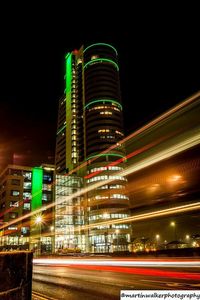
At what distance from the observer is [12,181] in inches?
4151

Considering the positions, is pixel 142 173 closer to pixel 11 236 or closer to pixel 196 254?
pixel 196 254

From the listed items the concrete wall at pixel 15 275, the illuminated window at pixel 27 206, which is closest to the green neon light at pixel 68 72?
the illuminated window at pixel 27 206

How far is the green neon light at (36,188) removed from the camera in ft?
348

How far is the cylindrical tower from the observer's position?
89688 millimetres

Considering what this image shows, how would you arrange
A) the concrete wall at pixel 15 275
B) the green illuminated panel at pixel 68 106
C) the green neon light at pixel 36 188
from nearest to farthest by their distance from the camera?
the concrete wall at pixel 15 275 < the green neon light at pixel 36 188 < the green illuminated panel at pixel 68 106

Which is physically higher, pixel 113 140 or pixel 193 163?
pixel 113 140

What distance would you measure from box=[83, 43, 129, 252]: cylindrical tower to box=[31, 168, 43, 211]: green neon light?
72.2 feet

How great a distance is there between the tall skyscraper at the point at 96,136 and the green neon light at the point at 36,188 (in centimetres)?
1341

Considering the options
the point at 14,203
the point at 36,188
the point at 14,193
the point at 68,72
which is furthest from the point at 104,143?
the point at 68,72

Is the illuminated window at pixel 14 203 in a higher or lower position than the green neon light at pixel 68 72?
lower

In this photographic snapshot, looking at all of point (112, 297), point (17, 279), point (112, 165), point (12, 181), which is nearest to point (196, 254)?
point (112, 297)

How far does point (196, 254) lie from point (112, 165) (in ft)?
257

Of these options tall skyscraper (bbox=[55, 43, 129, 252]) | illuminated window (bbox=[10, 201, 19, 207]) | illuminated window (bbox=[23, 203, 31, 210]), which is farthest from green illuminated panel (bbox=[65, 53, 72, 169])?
illuminated window (bbox=[10, 201, 19, 207])

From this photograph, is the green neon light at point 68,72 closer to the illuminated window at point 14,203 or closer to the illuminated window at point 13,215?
the illuminated window at point 14,203
